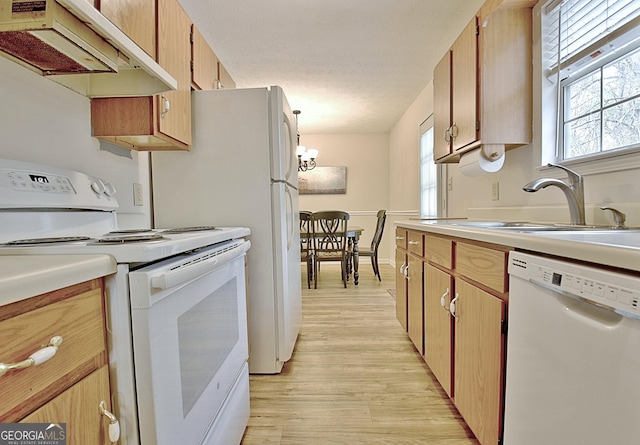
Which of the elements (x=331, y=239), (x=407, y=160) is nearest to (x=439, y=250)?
(x=331, y=239)

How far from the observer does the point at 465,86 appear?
5.98ft

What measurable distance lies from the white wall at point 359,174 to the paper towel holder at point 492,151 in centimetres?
373

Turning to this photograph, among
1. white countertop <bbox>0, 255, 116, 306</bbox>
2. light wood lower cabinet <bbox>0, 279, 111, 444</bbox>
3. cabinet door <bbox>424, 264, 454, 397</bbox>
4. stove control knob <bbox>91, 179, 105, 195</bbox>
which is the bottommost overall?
cabinet door <bbox>424, 264, 454, 397</bbox>

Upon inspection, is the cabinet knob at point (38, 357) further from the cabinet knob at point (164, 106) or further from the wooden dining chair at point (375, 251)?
the wooden dining chair at point (375, 251)

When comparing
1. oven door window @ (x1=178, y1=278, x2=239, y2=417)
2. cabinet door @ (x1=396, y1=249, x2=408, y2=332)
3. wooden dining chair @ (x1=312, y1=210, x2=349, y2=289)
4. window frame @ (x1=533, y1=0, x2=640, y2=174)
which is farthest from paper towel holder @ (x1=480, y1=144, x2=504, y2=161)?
wooden dining chair @ (x1=312, y1=210, x2=349, y2=289)

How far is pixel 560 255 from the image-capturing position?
0.69 metres

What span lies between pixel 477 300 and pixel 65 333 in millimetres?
1147

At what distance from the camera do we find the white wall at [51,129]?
3.14 feet

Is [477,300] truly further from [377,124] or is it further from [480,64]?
[377,124]

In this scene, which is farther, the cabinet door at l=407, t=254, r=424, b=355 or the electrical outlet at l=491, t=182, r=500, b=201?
the electrical outlet at l=491, t=182, r=500, b=201

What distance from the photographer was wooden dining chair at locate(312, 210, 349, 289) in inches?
150

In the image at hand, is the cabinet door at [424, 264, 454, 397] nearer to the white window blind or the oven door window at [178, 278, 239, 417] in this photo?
the oven door window at [178, 278, 239, 417]

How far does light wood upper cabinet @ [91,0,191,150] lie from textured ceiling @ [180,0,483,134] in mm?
658

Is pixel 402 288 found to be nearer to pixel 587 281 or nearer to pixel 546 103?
pixel 546 103
